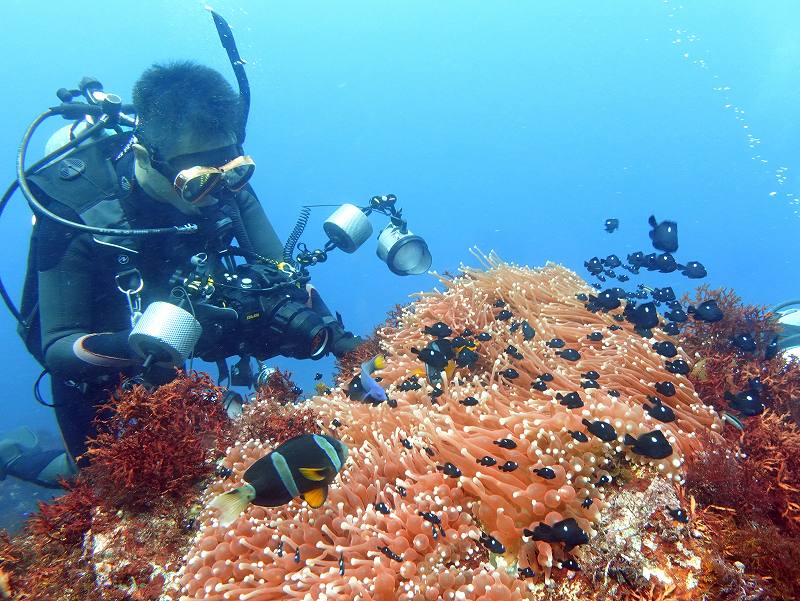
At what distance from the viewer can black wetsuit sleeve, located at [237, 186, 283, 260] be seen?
23.3 ft

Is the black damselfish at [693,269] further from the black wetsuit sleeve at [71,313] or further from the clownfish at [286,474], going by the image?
the black wetsuit sleeve at [71,313]

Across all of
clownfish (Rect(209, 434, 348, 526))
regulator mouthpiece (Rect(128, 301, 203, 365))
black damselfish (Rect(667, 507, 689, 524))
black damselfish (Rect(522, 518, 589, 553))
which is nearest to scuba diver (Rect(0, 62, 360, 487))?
regulator mouthpiece (Rect(128, 301, 203, 365))

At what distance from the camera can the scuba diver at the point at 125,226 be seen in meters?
4.82

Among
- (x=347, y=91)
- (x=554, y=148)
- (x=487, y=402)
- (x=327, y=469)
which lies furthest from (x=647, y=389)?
(x=347, y=91)

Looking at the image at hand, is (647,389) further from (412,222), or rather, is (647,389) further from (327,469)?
(412,222)

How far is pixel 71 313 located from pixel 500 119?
11218 centimetres

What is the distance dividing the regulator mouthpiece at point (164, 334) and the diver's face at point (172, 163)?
1.55 meters

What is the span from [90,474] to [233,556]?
186 centimetres

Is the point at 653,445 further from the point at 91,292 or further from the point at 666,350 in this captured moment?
the point at 91,292

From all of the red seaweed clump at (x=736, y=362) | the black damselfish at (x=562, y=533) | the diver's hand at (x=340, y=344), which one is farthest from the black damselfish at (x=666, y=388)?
the diver's hand at (x=340, y=344)

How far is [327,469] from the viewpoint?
2.30 metres

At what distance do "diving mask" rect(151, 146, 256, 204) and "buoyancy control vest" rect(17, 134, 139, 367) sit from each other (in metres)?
0.72

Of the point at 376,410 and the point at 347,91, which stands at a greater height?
the point at 347,91

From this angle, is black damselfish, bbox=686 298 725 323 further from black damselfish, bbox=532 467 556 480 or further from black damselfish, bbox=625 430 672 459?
black damselfish, bbox=532 467 556 480
